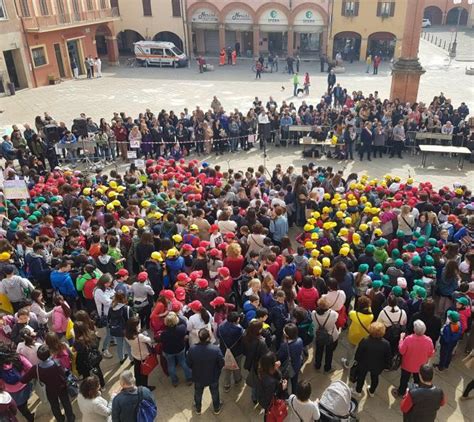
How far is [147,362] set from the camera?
6.84m

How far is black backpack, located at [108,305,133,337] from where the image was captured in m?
7.19

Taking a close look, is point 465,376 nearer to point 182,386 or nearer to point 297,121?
point 182,386

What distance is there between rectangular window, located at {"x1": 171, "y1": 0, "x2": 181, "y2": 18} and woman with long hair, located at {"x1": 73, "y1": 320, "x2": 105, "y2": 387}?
39760 millimetres

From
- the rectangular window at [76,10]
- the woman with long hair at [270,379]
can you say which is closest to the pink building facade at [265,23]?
the rectangular window at [76,10]

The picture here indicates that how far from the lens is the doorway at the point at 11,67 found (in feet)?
99.7

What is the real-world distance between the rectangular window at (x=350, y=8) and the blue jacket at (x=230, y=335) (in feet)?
126

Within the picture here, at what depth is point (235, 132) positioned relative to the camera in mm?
18516

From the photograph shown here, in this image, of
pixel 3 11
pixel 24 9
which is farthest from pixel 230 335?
pixel 24 9

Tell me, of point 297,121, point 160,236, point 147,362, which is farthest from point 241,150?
point 147,362

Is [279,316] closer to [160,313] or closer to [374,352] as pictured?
[374,352]

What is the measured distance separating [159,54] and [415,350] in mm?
37432

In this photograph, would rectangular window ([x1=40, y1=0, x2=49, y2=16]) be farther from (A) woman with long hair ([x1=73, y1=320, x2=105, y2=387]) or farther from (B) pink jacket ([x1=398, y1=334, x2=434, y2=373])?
(B) pink jacket ([x1=398, y1=334, x2=434, y2=373])

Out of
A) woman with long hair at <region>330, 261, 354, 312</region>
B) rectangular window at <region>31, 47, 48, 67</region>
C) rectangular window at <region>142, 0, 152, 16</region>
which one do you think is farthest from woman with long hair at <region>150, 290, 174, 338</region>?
rectangular window at <region>142, 0, 152, 16</region>

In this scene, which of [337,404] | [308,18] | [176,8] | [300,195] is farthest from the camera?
[176,8]
